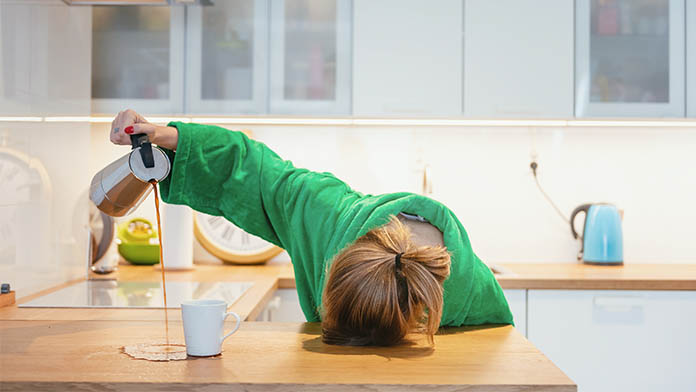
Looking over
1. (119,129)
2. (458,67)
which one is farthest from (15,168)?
(458,67)

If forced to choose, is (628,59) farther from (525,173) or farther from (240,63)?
(240,63)

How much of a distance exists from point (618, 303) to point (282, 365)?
1632 millimetres

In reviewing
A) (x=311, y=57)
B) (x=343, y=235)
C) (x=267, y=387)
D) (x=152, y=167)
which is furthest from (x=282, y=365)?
(x=311, y=57)

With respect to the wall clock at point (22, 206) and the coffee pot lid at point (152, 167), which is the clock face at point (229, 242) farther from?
the coffee pot lid at point (152, 167)

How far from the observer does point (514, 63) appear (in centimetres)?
251

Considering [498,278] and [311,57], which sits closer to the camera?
[498,278]

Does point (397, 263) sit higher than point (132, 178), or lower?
lower

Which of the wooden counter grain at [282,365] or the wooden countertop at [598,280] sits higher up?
the wooden counter grain at [282,365]

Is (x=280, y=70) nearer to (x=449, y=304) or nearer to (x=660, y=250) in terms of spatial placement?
(x=449, y=304)

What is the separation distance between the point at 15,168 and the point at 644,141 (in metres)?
2.25

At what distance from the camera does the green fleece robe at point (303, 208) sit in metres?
1.28

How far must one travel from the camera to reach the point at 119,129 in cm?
132

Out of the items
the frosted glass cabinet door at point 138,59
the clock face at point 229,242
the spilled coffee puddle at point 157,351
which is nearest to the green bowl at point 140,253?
the clock face at point 229,242

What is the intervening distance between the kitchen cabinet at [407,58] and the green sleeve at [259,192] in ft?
3.38
